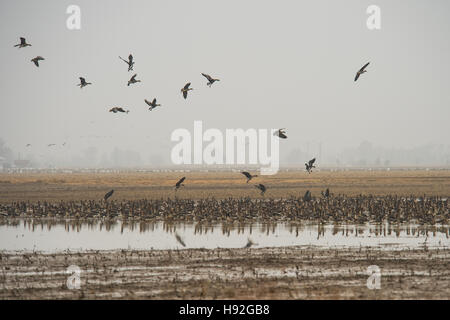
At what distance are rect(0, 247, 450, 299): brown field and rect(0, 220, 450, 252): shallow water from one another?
2119 mm

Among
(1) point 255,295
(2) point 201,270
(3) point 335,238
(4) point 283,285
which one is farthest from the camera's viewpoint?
(3) point 335,238

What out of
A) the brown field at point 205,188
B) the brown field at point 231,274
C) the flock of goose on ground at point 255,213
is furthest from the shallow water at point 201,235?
the brown field at point 205,188

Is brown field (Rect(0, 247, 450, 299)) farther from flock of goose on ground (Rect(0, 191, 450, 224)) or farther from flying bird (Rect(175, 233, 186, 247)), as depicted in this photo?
flock of goose on ground (Rect(0, 191, 450, 224))

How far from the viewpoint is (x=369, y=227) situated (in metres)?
30.1

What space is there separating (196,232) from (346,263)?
38.0 feet

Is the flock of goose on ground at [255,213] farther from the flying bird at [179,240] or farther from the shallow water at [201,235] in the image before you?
the flying bird at [179,240]

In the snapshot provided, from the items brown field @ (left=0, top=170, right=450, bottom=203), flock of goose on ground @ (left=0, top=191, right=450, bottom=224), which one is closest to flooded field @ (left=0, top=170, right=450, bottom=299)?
flock of goose on ground @ (left=0, top=191, right=450, bottom=224)

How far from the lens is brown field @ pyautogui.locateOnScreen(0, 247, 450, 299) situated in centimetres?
1413

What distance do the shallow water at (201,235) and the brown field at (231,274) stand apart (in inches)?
83.4

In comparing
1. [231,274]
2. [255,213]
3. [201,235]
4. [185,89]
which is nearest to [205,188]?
[255,213]

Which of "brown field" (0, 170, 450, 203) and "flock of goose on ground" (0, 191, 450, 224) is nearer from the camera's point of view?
"flock of goose on ground" (0, 191, 450, 224)
